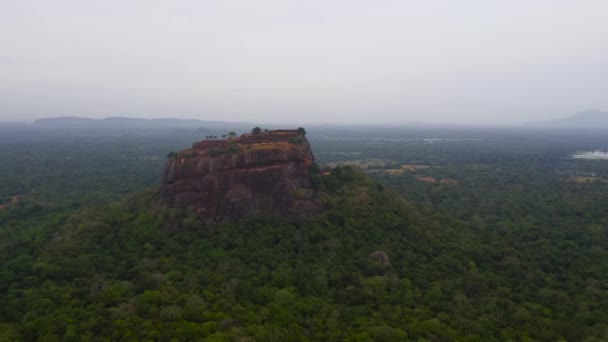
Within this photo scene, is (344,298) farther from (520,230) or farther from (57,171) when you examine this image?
(57,171)

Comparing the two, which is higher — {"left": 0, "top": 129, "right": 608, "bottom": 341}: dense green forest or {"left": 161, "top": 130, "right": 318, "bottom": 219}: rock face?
{"left": 161, "top": 130, "right": 318, "bottom": 219}: rock face

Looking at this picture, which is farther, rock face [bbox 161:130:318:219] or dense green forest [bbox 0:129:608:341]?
rock face [bbox 161:130:318:219]

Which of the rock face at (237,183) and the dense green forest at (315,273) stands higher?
the rock face at (237,183)

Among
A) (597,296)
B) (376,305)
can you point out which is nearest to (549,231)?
(597,296)

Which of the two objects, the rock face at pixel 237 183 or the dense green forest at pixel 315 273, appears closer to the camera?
the dense green forest at pixel 315 273
